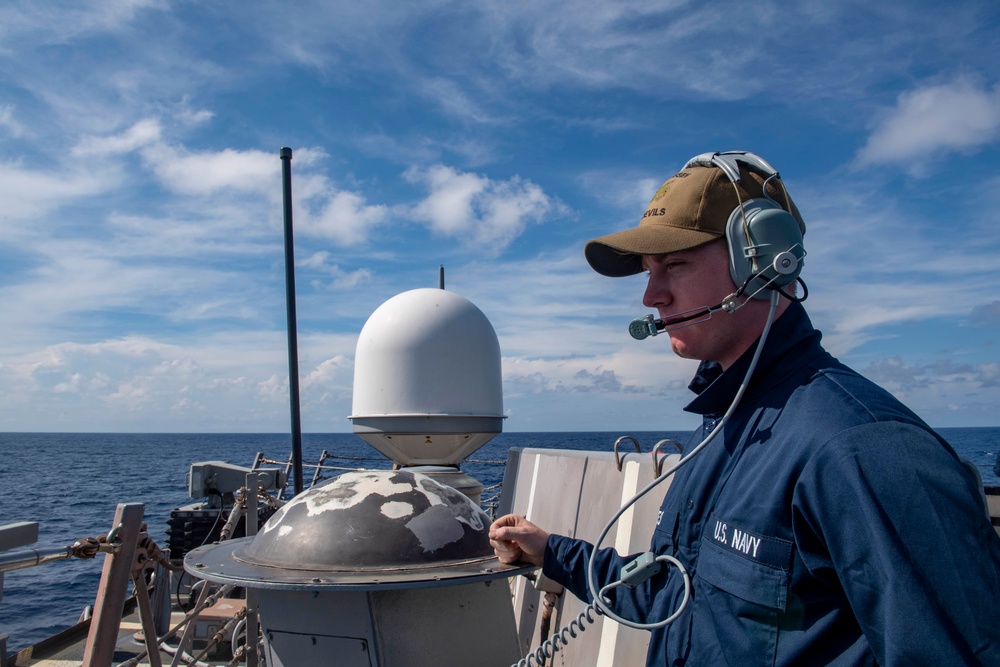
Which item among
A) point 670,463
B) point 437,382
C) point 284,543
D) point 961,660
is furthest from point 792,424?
point 437,382

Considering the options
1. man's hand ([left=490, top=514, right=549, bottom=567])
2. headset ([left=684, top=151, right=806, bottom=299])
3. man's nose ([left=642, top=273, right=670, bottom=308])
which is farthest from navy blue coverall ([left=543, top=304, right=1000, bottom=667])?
man's hand ([left=490, top=514, right=549, bottom=567])

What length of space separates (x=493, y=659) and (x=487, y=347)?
12.2ft

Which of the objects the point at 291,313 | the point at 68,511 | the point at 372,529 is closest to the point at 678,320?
the point at 372,529

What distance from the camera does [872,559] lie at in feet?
4.25

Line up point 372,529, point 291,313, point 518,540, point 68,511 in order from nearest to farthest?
point 518,540, point 372,529, point 291,313, point 68,511

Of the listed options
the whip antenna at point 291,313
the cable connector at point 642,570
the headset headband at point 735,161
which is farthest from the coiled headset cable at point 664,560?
the whip antenna at point 291,313

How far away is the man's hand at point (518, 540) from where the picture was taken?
2.61 metres

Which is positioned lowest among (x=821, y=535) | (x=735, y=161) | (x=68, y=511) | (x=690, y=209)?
(x=68, y=511)

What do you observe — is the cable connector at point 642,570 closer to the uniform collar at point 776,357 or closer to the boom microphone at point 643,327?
the uniform collar at point 776,357

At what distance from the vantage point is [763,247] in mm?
1811

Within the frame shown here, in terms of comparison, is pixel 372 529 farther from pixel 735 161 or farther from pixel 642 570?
pixel 735 161

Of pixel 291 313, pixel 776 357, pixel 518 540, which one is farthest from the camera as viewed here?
pixel 291 313

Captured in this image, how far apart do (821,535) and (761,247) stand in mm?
714

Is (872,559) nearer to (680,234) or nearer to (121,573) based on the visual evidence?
(680,234)
